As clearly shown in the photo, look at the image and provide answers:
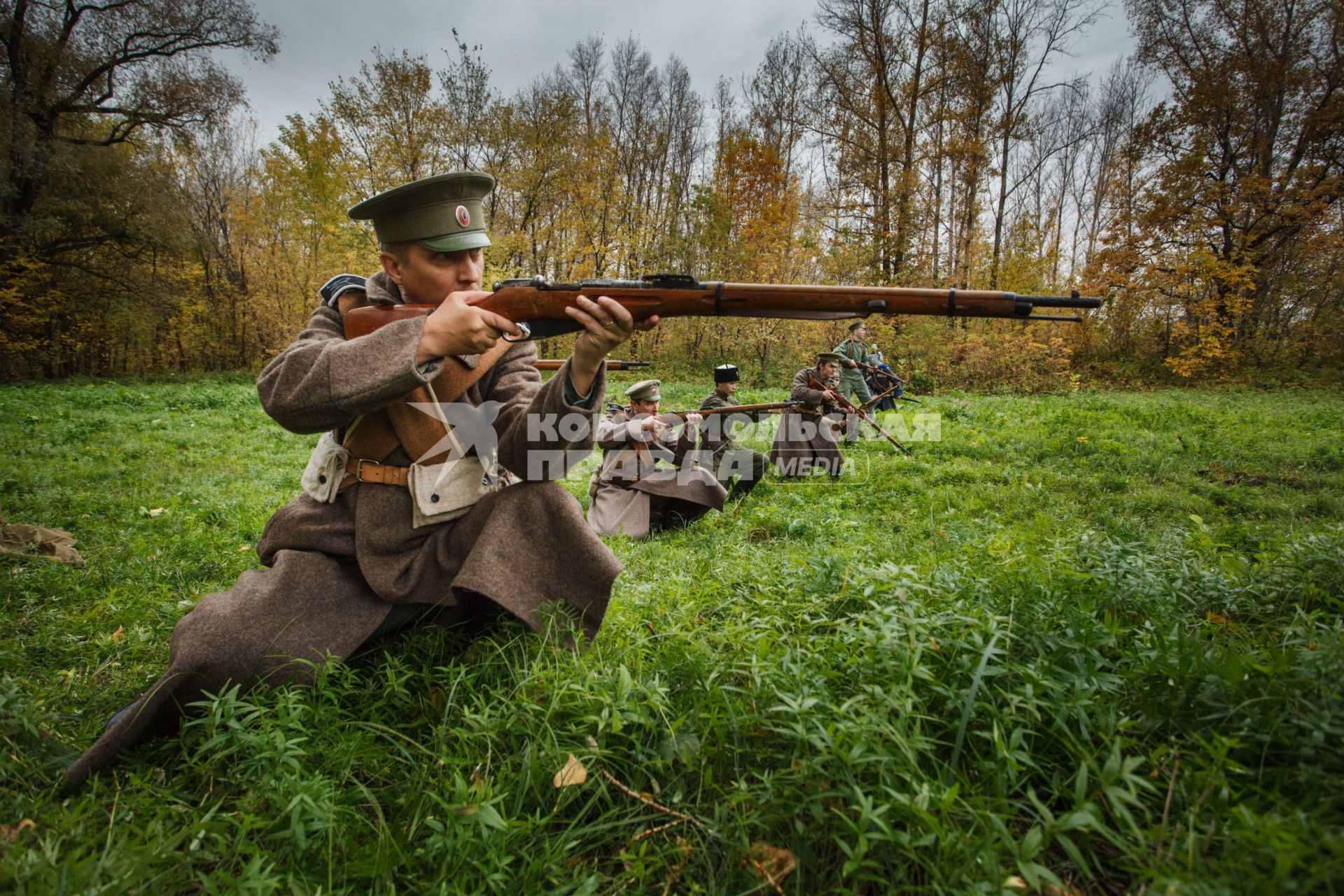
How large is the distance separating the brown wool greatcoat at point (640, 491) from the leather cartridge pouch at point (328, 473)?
340 centimetres

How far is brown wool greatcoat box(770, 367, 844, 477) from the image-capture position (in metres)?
8.40

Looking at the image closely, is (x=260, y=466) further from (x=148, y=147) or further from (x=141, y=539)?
(x=148, y=147)

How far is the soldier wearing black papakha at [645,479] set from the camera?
6.12 metres

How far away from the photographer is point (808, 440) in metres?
8.60

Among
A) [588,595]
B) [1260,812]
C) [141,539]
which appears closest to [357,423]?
[588,595]

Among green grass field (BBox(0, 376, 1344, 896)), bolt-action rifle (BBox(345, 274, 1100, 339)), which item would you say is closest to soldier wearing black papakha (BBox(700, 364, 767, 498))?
green grass field (BBox(0, 376, 1344, 896))

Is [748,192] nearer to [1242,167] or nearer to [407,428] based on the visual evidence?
[1242,167]

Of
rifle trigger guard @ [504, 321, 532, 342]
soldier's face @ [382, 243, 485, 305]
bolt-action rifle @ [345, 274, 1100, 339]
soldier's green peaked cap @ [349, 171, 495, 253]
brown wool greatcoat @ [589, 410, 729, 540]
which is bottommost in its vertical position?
brown wool greatcoat @ [589, 410, 729, 540]

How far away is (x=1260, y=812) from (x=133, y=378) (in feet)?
103

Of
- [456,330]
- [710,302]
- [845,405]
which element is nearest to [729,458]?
[845,405]

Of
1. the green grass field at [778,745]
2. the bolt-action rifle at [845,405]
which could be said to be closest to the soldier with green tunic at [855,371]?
the bolt-action rifle at [845,405]

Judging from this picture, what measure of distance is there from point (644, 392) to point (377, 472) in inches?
183

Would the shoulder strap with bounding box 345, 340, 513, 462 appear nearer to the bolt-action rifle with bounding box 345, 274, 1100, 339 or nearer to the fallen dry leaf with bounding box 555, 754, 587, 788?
the bolt-action rifle with bounding box 345, 274, 1100, 339

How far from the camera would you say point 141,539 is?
462cm
